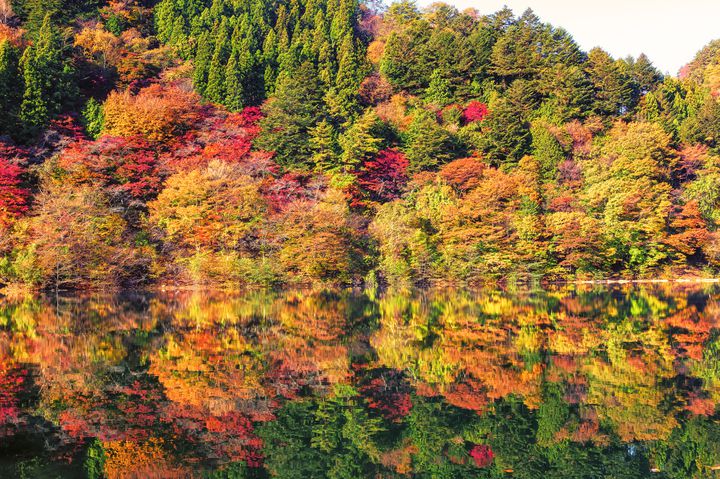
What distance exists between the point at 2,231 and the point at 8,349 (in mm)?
18699

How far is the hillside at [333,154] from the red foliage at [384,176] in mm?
132

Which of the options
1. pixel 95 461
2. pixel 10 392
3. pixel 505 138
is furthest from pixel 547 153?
pixel 95 461

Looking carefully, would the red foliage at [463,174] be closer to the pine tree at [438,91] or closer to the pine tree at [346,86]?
the pine tree at [346,86]

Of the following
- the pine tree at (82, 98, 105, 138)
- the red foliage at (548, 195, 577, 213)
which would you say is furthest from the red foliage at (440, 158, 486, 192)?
the pine tree at (82, 98, 105, 138)

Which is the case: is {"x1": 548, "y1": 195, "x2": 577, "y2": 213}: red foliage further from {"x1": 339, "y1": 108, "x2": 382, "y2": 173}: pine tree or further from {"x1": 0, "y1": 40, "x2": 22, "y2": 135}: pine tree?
{"x1": 0, "y1": 40, "x2": 22, "y2": 135}: pine tree

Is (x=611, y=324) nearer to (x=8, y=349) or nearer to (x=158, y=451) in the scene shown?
(x=158, y=451)

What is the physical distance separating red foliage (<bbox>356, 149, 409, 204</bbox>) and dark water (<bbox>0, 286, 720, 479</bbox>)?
24.0 metres


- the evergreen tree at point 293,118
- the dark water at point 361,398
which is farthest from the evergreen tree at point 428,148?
the dark water at point 361,398

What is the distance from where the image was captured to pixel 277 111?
4284 centimetres

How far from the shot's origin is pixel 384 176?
137 ft

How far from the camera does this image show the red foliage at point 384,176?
40969 mm

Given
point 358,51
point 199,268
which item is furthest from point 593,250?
point 358,51

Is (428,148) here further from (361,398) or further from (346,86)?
(361,398)

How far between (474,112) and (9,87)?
3177 centimetres
